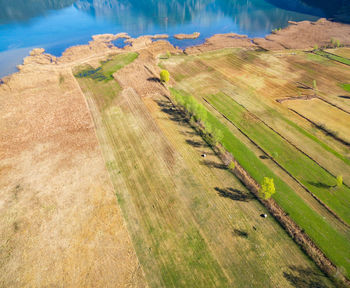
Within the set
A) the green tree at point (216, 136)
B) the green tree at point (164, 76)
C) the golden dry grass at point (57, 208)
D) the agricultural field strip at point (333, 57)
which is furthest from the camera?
the agricultural field strip at point (333, 57)

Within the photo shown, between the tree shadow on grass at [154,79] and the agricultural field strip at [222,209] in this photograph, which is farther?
the tree shadow on grass at [154,79]

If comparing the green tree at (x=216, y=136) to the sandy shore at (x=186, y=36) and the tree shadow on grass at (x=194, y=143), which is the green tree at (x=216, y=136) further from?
the sandy shore at (x=186, y=36)

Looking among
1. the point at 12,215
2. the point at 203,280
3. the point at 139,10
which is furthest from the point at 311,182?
the point at 139,10

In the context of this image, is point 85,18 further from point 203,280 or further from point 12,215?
point 203,280

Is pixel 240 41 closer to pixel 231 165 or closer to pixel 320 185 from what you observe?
pixel 231 165

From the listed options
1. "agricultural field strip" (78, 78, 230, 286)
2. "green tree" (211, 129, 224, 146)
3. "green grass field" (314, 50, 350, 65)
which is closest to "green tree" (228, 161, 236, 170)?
"green tree" (211, 129, 224, 146)

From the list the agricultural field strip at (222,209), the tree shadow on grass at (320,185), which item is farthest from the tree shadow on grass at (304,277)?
the tree shadow on grass at (320,185)

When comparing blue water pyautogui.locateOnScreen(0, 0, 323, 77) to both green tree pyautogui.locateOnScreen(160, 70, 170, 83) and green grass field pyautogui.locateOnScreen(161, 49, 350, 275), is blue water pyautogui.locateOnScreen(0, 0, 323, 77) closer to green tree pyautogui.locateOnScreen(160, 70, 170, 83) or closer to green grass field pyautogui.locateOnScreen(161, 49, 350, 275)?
green grass field pyautogui.locateOnScreen(161, 49, 350, 275)

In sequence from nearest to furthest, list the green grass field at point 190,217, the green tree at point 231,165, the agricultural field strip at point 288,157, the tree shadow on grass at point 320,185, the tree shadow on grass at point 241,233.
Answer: the green grass field at point 190,217, the tree shadow on grass at point 241,233, the agricultural field strip at point 288,157, the tree shadow on grass at point 320,185, the green tree at point 231,165
